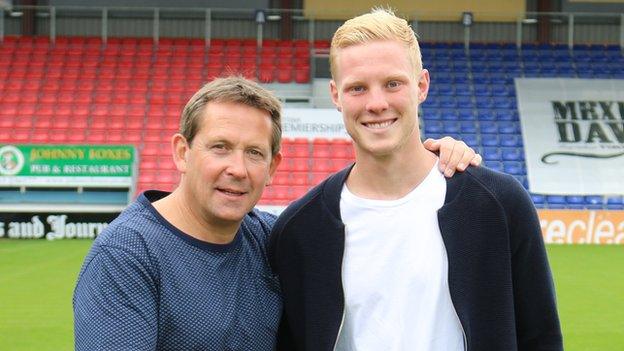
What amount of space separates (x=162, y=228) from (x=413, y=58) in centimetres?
88

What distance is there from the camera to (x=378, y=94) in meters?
2.54

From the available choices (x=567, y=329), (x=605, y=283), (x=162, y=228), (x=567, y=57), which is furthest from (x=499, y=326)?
(x=567, y=57)

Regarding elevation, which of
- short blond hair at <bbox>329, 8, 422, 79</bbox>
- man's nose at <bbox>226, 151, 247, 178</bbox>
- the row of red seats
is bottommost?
man's nose at <bbox>226, 151, 247, 178</bbox>

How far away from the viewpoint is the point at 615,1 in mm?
23719

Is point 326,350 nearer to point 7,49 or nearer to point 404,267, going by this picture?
point 404,267

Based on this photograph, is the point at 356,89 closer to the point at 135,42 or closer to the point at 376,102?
the point at 376,102

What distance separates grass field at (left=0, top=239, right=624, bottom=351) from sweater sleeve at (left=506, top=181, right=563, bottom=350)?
17.1 feet

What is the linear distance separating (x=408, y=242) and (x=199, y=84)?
1943 centimetres

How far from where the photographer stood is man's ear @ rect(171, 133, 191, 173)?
8.46 feet

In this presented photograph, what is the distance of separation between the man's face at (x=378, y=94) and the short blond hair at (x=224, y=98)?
23cm

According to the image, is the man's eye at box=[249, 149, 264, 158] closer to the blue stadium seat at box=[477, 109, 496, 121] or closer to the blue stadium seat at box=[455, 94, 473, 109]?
the blue stadium seat at box=[477, 109, 496, 121]

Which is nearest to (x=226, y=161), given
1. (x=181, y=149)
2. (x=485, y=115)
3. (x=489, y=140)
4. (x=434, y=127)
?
(x=181, y=149)

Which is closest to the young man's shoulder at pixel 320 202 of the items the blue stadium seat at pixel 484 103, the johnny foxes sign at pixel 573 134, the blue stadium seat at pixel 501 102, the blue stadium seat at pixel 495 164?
the johnny foxes sign at pixel 573 134

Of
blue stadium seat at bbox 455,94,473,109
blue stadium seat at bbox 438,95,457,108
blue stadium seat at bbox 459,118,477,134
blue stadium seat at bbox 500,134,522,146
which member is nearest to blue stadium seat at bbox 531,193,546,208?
blue stadium seat at bbox 500,134,522,146
